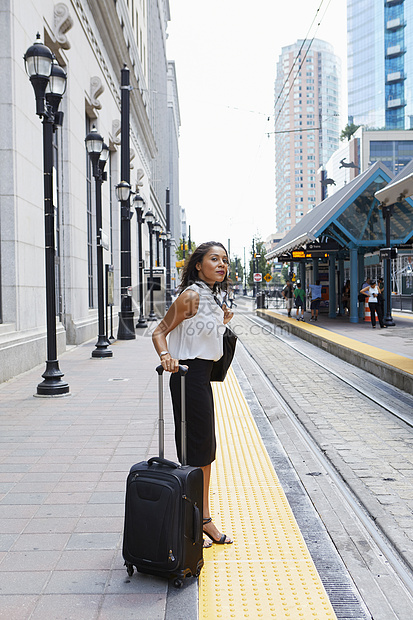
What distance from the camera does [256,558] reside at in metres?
3.52

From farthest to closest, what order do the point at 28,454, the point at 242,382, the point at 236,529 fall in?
the point at 242,382, the point at 28,454, the point at 236,529

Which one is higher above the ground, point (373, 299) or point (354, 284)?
point (354, 284)

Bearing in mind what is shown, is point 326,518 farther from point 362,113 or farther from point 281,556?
point 362,113

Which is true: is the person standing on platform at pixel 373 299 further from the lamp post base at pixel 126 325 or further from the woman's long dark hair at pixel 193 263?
the woman's long dark hair at pixel 193 263

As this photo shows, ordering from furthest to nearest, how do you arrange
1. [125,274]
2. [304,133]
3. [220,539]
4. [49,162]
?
[304,133]
[125,274]
[49,162]
[220,539]

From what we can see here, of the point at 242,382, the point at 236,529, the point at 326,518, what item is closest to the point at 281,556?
Result: the point at 236,529

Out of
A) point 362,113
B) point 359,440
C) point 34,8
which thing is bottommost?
point 359,440

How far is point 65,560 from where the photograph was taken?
345 cm

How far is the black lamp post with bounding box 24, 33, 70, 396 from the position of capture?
8.47 meters

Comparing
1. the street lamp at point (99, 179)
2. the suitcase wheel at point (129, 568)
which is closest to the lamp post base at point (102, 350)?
the street lamp at point (99, 179)

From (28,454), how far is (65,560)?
237 centimetres

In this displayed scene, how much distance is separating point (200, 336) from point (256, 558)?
1310 mm

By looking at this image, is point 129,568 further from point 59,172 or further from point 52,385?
point 59,172

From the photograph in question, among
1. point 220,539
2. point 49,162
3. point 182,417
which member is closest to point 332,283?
point 49,162
